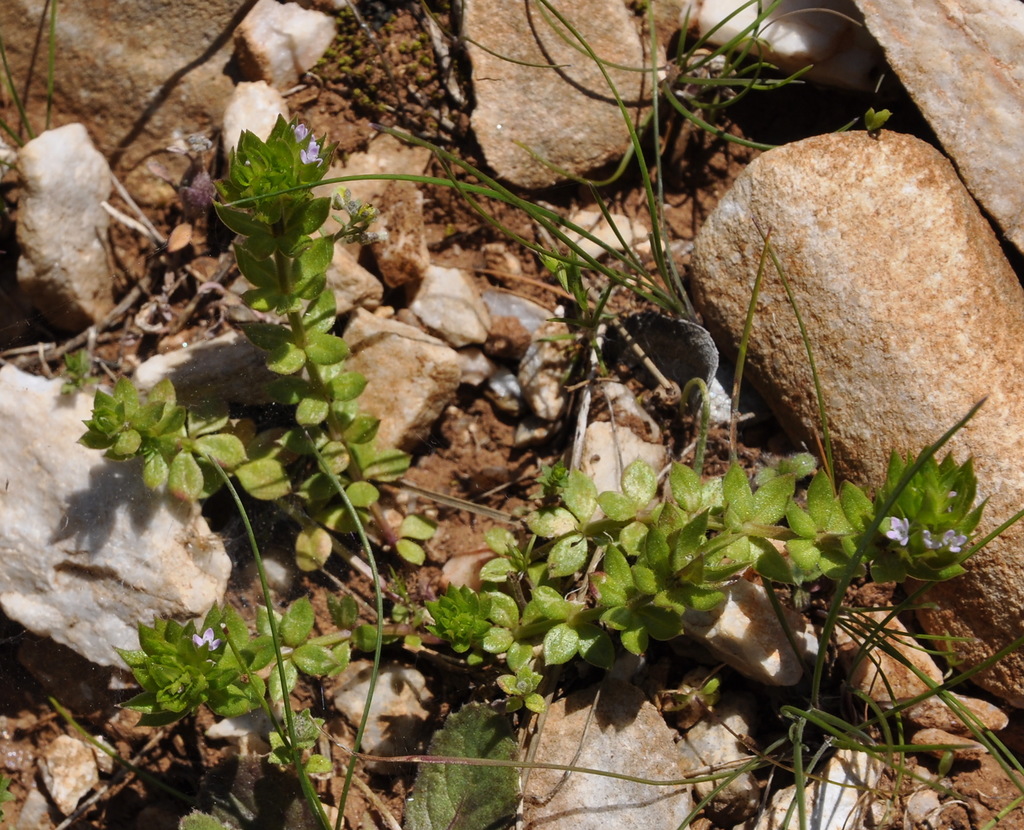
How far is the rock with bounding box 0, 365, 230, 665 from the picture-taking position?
2.97 meters

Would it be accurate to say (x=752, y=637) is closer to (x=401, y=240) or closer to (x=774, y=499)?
(x=774, y=499)

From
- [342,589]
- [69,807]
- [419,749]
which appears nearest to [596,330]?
[342,589]

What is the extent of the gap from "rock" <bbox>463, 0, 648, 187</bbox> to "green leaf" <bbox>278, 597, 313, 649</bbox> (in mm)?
1830

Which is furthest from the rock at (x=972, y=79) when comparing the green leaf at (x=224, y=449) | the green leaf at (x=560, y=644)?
the green leaf at (x=224, y=449)

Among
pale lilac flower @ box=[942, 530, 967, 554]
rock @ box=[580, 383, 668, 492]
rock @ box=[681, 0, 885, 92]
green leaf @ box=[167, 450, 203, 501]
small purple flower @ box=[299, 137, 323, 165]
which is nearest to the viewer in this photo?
pale lilac flower @ box=[942, 530, 967, 554]

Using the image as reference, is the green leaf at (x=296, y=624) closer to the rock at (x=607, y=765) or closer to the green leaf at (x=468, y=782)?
the green leaf at (x=468, y=782)

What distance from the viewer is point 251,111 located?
3.33 metres

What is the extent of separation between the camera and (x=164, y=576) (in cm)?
295

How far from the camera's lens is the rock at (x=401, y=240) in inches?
130

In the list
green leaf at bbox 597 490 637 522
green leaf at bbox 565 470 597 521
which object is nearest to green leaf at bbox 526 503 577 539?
green leaf at bbox 565 470 597 521

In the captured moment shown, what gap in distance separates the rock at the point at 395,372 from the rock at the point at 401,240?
238 millimetres

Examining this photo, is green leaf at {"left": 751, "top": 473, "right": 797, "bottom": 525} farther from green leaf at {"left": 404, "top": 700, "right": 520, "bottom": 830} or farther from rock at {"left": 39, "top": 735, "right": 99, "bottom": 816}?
rock at {"left": 39, "top": 735, "right": 99, "bottom": 816}

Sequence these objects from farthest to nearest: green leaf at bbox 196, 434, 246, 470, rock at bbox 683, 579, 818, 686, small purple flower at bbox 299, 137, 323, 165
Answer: green leaf at bbox 196, 434, 246, 470
rock at bbox 683, 579, 818, 686
small purple flower at bbox 299, 137, 323, 165

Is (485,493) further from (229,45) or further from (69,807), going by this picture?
(229,45)
